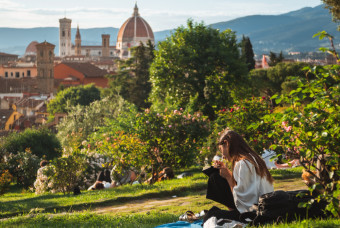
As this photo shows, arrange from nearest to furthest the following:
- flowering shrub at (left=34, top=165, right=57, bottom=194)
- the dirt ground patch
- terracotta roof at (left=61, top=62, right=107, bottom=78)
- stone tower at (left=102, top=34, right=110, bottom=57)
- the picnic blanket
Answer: the picnic blanket, the dirt ground patch, flowering shrub at (left=34, top=165, right=57, bottom=194), terracotta roof at (left=61, top=62, right=107, bottom=78), stone tower at (left=102, top=34, right=110, bottom=57)

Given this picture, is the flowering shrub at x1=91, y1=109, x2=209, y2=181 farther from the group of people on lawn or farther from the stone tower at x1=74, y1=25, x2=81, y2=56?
the stone tower at x1=74, y1=25, x2=81, y2=56

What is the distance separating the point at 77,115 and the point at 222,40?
1235 cm

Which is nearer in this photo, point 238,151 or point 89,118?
point 238,151

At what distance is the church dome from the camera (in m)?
162

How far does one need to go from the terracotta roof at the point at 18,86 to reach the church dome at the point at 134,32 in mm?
66971

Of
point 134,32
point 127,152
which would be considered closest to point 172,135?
point 127,152

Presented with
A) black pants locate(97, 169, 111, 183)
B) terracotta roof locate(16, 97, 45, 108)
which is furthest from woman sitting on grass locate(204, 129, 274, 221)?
terracotta roof locate(16, 97, 45, 108)

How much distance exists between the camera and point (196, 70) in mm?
24281

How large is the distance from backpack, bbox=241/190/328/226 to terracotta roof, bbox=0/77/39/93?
307ft

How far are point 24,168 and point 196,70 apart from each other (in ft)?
31.2

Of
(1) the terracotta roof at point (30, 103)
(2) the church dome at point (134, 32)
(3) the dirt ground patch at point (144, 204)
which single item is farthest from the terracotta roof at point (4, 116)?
(2) the church dome at point (134, 32)

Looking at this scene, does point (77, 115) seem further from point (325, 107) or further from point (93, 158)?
point (325, 107)

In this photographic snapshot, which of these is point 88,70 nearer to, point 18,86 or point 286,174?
point 18,86

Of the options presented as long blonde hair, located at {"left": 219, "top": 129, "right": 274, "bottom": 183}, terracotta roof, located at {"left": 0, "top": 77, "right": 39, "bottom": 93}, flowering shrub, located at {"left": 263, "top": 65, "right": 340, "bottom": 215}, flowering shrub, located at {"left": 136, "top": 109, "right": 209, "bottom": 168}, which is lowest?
terracotta roof, located at {"left": 0, "top": 77, "right": 39, "bottom": 93}
